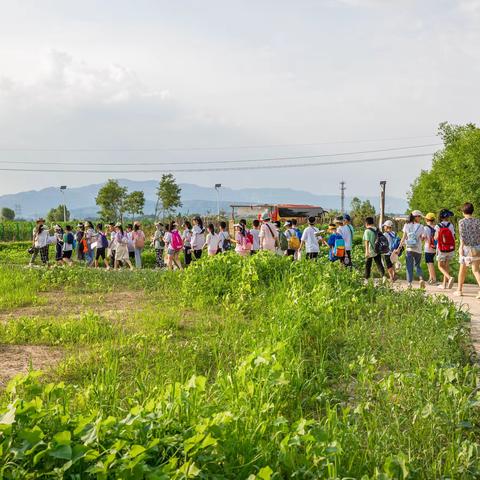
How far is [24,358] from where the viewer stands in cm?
644

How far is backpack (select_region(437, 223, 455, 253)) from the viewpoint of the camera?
39.3 ft

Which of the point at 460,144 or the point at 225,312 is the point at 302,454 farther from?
the point at 460,144

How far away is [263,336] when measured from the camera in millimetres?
6527

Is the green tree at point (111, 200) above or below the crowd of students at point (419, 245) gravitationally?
above

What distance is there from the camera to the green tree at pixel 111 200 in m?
71.8

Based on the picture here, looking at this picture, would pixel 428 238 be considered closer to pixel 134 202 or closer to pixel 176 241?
pixel 176 241

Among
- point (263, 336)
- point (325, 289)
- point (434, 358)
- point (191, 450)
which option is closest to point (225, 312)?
point (325, 289)

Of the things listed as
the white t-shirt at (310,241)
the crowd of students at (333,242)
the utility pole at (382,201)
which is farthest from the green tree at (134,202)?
the white t-shirt at (310,241)

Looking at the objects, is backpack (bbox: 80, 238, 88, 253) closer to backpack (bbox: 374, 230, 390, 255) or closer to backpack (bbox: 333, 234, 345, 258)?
backpack (bbox: 333, 234, 345, 258)

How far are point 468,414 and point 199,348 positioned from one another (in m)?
3.00

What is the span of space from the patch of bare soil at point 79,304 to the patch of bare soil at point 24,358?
6.10 feet

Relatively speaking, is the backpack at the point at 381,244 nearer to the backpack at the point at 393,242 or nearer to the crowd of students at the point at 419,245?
the crowd of students at the point at 419,245

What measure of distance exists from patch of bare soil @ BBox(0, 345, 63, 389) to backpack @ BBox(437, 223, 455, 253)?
8415 millimetres

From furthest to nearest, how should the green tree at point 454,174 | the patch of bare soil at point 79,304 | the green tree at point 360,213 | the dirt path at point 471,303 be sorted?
1. the green tree at point 360,213
2. the green tree at point 454,174
3. the patch of bare soil at point 79,304
4. the dirt path at point 471,303
